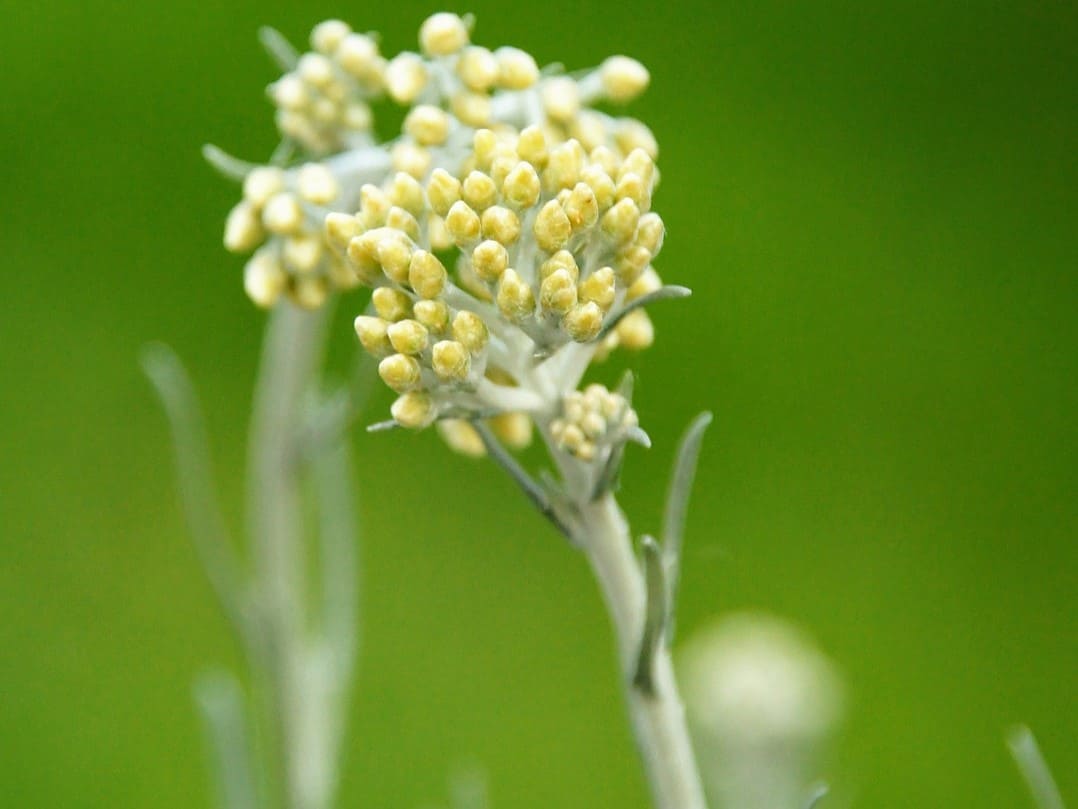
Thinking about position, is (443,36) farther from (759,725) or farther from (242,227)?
(759,725)

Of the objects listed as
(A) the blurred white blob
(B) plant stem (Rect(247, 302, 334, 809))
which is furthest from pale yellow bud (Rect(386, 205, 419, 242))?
(A) the blurred white blob

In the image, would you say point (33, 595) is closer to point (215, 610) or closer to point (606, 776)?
point (215, 610)

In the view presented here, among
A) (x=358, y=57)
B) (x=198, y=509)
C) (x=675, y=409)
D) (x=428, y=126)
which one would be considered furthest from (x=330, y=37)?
(x=675, y=409)

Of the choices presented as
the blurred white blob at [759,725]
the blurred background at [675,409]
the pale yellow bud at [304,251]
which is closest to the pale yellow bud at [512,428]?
the pale yellow bud at [304,251]

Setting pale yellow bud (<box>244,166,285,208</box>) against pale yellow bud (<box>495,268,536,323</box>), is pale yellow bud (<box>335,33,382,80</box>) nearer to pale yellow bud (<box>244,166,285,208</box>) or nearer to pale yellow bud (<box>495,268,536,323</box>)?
pale yellow bud (<box>244,166,285,208</box>)

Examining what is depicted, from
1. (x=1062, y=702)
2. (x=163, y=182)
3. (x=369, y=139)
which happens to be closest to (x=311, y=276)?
(x=369, y=139)
